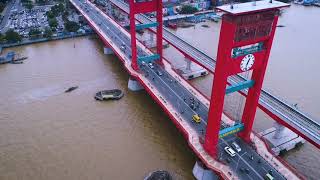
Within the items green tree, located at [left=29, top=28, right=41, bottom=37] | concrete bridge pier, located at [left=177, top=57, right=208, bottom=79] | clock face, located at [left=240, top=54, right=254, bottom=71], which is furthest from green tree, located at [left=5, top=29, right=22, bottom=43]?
clock face, located at [left=240, top=54, right=254, bottom=71]

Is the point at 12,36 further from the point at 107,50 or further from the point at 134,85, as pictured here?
the point at 134,85

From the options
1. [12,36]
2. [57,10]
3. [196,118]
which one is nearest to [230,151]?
[196,118]

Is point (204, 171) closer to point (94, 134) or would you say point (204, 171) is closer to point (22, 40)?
point (94, 134)

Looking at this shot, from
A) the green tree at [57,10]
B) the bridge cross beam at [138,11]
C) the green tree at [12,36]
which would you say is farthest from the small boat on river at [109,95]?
the green tree at [57,10]

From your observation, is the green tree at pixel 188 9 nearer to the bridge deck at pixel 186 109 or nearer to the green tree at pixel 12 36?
the bridge deck at pixel 186 109

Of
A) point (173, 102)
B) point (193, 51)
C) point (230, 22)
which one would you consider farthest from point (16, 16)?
point (230, 22)

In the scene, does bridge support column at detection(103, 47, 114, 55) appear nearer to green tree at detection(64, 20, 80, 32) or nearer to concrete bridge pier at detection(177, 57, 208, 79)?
green tree at detection(64, 20, 80, 32)
